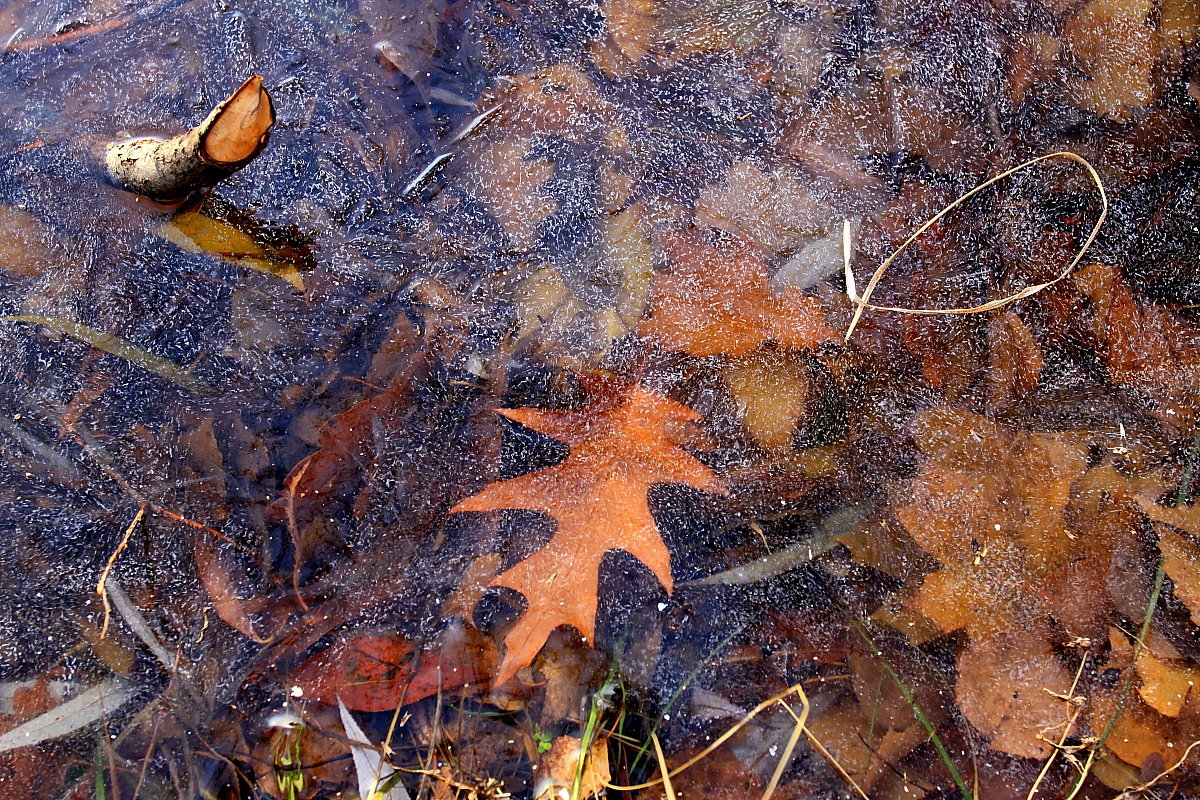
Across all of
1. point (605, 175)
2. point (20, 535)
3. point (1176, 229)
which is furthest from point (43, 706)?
point (1176, 229)

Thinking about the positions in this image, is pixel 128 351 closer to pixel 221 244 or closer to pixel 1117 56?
pixel 221 244

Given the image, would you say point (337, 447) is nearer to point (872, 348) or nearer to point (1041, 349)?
point (872, 348)

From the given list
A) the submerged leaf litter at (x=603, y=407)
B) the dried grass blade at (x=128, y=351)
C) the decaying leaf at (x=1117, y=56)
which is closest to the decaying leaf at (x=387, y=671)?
the submerged leaf litter at (x=603, y=407)

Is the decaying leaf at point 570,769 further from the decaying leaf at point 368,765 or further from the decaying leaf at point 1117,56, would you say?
the decaying leaf at point 1117,56

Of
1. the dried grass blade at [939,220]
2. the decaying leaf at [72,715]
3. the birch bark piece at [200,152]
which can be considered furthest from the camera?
the dried grass blade at [939,220]

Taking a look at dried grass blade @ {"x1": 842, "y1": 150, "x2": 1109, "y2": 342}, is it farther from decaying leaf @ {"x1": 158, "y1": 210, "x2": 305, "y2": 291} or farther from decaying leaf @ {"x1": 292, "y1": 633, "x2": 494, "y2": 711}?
decaying leaf @ {"x1": 158, "y1": 210, "x2": 305, "y2": 291}
